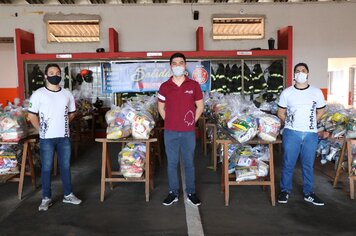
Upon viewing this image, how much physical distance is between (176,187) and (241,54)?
4.91 metres

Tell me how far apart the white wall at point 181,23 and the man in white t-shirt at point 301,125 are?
19.8 ft

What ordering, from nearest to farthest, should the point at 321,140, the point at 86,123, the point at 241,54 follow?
1. the point at 321,140
2. the point at 241,54
3. the point at 86,123

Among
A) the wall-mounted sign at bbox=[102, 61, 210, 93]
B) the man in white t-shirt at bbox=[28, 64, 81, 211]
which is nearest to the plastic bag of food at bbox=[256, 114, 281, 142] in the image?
the man in white t-shirt at bbox=[28, 64, 81, 211]

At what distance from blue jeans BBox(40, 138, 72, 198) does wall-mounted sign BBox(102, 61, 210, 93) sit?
4.63 m

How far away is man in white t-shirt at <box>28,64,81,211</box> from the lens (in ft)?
12.2

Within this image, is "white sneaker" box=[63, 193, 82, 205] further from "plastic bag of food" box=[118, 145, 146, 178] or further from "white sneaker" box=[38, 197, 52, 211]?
"plastic bag of food" box=[118, 145, 146, 178]

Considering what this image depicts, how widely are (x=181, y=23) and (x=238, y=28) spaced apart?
1653mm

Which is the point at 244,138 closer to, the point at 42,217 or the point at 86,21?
the point at 42,217

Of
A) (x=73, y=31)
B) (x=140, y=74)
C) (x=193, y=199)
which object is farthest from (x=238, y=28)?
(x=193, y=199)

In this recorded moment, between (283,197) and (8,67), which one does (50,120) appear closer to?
(283,197)

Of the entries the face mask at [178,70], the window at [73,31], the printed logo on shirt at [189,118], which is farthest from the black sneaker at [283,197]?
the window at [73,31]

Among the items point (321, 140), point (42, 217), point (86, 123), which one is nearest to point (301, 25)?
point (321, 140)

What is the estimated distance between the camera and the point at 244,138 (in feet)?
12.5

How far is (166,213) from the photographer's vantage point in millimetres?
3654
